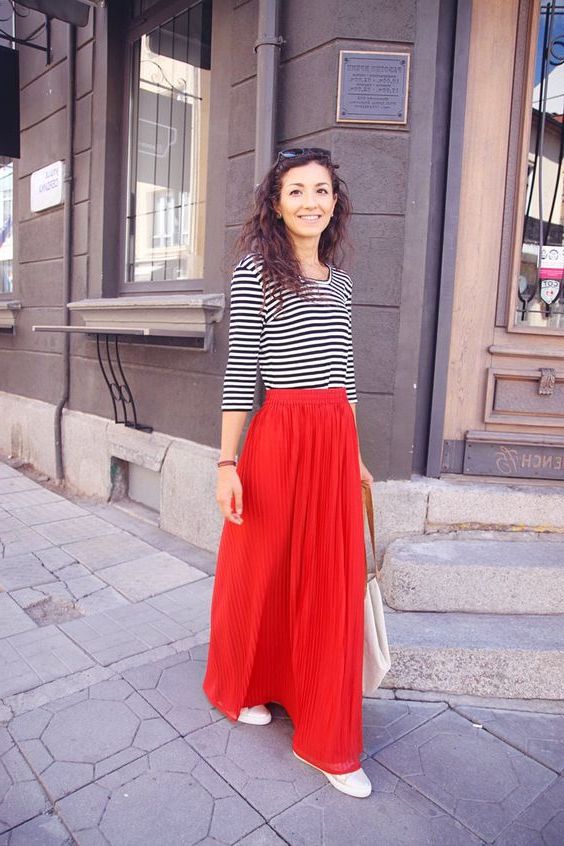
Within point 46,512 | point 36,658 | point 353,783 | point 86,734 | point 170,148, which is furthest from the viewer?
point 46,512

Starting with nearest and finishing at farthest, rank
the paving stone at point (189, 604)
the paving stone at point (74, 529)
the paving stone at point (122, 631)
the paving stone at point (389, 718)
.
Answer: the paving stone at point (389, 718) → the paving stone at point (122, 631) → the paving stone at point (189, 604) → the paving stone at point (74, 529)

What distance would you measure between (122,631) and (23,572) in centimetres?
106

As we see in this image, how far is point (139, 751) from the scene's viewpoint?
7.73 ft

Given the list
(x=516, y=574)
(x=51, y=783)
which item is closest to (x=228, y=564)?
(x=51, y=783)

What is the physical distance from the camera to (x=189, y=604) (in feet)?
11.6

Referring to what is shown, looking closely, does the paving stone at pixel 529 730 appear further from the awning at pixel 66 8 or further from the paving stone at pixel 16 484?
the awning at pixel 66 8

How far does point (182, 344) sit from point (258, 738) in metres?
2.70

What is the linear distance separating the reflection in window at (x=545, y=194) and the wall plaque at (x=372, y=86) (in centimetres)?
79

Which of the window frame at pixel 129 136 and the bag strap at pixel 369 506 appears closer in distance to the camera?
the bag strap at pixel 369 506

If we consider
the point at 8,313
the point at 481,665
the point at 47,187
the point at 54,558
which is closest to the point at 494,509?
the point at 481,665

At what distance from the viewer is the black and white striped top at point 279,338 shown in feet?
7.41

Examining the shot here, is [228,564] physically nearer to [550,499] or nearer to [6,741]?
[6,741]

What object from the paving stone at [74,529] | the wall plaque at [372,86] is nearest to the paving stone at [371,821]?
the paving stone at [74,529]

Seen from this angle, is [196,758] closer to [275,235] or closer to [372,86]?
[275,235]
